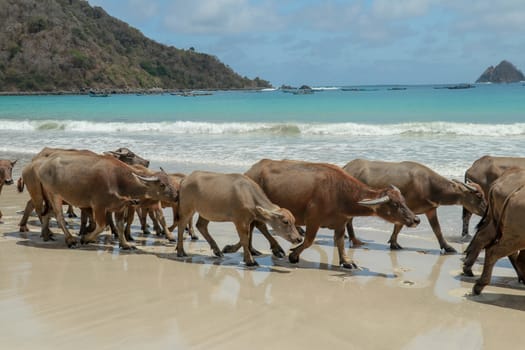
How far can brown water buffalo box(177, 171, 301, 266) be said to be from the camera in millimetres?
9016

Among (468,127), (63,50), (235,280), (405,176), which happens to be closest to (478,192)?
(405,176)

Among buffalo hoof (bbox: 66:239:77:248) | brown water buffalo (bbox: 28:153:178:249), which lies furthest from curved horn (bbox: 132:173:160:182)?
buffalo hoof (bbox: 66:239:77:248)

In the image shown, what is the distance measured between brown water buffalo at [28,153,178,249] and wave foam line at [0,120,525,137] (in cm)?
2120

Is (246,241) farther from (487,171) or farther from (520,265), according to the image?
(487,171)

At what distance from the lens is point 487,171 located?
12070mm

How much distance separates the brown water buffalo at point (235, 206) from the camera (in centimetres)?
902

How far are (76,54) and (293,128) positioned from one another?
390 ft

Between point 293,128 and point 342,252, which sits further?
→ point 293,128

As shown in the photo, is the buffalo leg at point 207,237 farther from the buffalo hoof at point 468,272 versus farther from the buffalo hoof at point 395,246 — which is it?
the buffalo hoof at point 468,272

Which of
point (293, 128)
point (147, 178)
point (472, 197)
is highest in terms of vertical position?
point (147, 178)

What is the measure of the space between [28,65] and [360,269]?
140812mm

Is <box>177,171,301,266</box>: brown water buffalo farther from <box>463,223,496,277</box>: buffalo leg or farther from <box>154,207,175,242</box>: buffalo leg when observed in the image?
<box>463,223,496,277</box>: buffalo leg

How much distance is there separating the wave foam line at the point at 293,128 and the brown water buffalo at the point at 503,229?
2143cm

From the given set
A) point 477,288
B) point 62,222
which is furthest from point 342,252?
point 62,222
